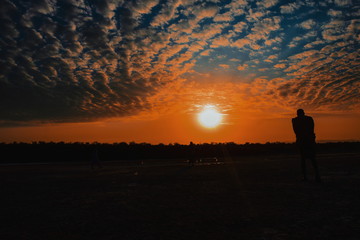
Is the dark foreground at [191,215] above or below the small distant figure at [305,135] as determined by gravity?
below

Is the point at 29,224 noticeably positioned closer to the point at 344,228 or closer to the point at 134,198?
the point at 134,198

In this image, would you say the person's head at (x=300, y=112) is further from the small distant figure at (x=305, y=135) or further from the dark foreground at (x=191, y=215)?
the dark foreground at (x=191, y=215)

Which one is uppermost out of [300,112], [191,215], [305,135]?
[300,112]

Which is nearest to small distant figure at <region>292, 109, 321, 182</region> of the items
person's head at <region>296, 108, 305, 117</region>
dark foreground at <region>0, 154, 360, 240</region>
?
person's head at <region>296, 108, 305, 117</region>

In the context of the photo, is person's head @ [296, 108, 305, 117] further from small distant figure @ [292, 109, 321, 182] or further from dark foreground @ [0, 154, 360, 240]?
dark foreground @ [0, 154, 360, 240]

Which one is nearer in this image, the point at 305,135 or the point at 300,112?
the point at 305,135

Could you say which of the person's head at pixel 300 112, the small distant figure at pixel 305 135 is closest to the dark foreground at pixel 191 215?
the small distant figure at pixel 305 135

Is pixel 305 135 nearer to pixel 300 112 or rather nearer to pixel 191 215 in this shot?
pixel 300 112

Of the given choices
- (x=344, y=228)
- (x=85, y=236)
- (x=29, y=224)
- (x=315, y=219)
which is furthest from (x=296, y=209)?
(x=29, y=224)

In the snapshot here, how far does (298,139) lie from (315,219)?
16.8ft

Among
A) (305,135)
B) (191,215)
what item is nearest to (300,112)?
(305,135)

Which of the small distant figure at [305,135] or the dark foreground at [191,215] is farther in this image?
the small distant figure at [305,135]

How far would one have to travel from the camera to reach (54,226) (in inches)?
174

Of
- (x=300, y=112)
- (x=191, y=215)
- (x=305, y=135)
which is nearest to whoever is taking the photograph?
(x=191, y=215)
